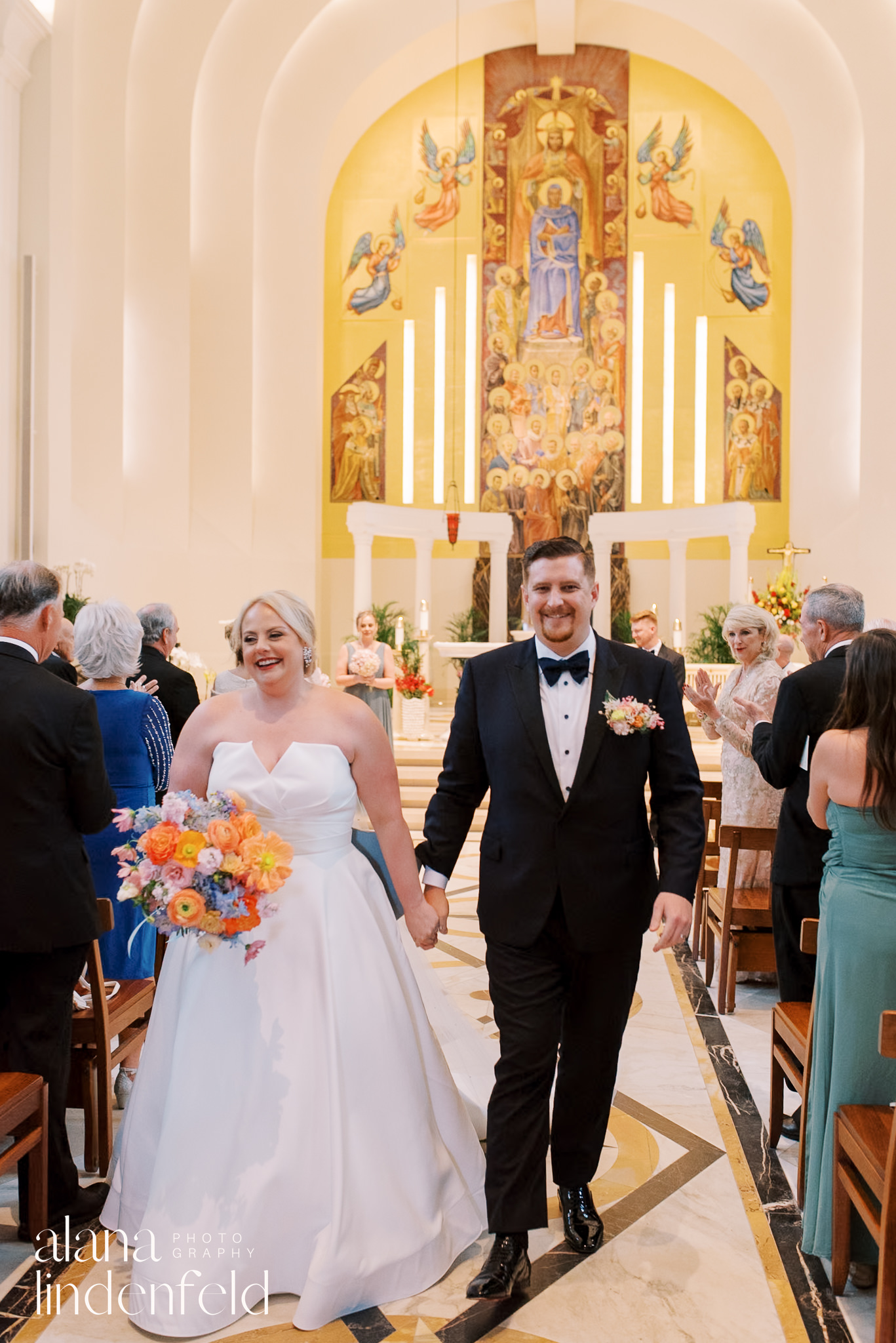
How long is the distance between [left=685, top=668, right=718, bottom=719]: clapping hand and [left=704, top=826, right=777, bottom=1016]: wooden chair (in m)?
0.75

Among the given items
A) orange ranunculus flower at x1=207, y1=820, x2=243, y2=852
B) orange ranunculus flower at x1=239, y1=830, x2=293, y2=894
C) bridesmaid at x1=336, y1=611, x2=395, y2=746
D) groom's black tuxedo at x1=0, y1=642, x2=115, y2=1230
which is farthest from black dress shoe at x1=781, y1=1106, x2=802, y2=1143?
bridesmaid at x1=336, y1=611, x2=395, y2=746

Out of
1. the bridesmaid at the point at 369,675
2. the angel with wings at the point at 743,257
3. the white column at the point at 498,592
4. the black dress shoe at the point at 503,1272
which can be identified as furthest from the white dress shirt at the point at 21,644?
the angel with wings at the point at 743,257

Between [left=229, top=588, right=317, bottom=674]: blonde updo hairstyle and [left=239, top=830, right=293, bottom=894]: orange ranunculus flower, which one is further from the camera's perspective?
[left=229, top=588, right=317, bottom=674]: blonde updo hairstyle

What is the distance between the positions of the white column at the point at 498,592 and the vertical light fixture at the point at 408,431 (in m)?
1.96

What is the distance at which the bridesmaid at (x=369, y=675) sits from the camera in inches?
361

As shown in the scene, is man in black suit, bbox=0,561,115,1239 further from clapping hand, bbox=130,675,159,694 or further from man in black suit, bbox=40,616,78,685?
man in black suit, bbox=40,616,78,685

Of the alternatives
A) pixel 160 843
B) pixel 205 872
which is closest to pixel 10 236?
pixel 160 843

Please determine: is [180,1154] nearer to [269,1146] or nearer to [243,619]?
[269,1146]

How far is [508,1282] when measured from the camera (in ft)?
8.50

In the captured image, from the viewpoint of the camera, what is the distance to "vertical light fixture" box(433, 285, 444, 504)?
18.5 metres

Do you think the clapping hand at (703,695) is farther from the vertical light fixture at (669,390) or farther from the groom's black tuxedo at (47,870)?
the vertical light fixture at (669,390)

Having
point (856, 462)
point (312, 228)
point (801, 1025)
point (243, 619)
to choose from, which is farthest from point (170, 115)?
point (801, 1025)

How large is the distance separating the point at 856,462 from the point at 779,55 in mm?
6592

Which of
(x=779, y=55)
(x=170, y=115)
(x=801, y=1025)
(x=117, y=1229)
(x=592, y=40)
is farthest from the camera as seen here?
(x=592, y=40)
